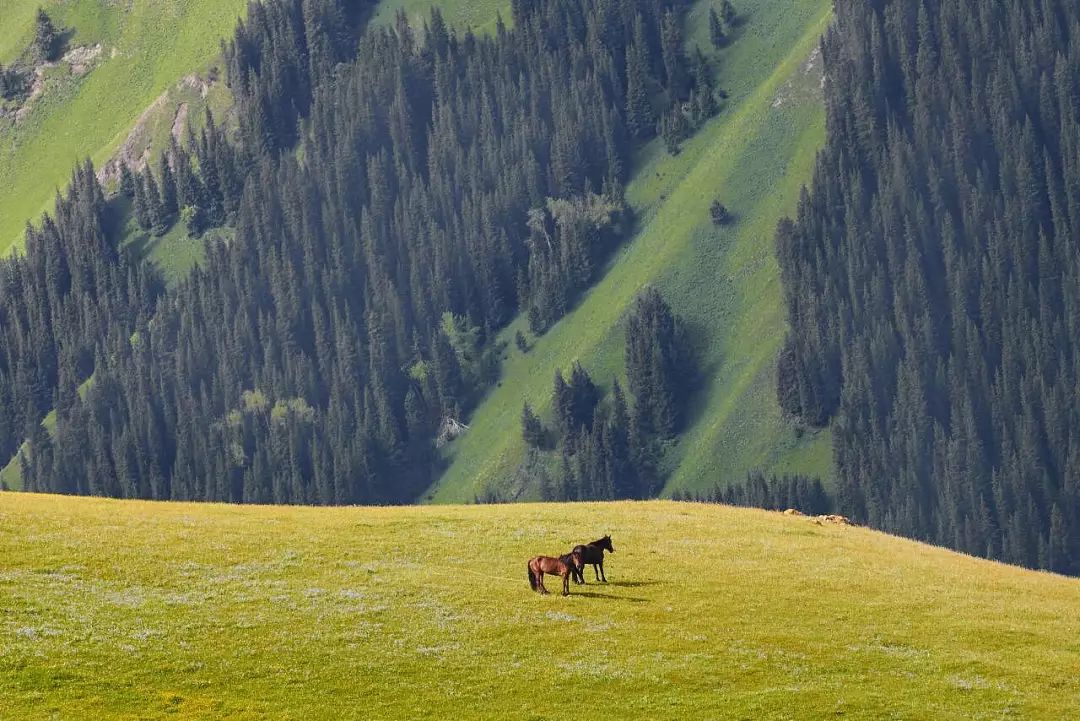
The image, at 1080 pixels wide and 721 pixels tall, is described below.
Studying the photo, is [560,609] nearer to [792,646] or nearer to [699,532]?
Answer: [792,646]

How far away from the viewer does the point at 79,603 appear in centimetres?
6294

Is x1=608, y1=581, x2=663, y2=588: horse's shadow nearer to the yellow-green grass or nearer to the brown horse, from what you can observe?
the yellow-green grass

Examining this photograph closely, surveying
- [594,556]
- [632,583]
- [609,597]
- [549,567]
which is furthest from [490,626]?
[632,583]

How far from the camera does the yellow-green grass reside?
5553 cm

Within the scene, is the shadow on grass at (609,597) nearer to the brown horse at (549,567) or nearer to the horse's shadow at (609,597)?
the horse's shadow at (609,597)

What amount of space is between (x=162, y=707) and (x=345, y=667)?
6.79 metres

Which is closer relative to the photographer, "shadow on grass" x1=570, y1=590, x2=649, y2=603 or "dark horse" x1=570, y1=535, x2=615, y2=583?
"shadow on grass" x1=570, y1=590, x2=649, y2=603

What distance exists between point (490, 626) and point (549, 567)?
5.06 m

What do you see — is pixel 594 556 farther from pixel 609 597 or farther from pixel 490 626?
pixel 490 626

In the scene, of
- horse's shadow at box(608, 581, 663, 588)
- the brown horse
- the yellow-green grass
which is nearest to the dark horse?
the brown horse

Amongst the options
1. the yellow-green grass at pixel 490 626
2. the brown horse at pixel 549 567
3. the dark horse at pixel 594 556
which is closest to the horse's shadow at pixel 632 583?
the yellow-green grass at pixel 490 626

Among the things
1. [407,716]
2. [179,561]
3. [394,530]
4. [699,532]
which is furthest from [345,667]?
[699,532]

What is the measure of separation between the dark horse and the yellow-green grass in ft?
2.24

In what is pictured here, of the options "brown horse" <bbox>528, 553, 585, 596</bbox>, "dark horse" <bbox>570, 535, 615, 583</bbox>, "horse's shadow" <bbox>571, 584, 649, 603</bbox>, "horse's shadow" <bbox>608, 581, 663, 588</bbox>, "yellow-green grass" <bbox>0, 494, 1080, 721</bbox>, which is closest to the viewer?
"yellow-green grass" <bbox>0, 494, 1080, 721</bbox>
